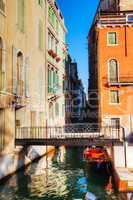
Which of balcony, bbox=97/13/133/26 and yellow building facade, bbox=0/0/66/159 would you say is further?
balcony, bbox=97/13/133/26

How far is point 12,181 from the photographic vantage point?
57.4 ft

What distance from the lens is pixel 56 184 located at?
1733 centimetres

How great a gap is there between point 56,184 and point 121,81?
686 inches

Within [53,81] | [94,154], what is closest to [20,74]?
[94,154]

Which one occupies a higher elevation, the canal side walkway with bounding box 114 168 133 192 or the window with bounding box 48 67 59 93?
the window with bounding box 48 67 59 93

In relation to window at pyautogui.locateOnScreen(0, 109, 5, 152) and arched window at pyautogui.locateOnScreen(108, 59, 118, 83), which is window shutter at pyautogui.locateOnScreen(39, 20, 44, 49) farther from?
window at pyautogui.locateOnScreen(0, 109, 5, 152)

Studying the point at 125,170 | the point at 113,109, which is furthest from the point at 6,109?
the point at 113,109

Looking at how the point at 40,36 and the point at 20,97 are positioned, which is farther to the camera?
the point at 40,36

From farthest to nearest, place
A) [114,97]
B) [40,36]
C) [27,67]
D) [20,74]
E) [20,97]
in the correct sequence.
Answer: [114,97] → [40,36] → [27,67] → [20,74] → [20,97]

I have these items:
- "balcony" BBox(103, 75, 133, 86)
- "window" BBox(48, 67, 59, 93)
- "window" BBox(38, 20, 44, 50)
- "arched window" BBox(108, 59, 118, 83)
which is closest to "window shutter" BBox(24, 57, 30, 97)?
"window" BBox(38, 20, 44, 50)

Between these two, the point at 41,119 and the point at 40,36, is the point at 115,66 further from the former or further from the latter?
the point at 41,119

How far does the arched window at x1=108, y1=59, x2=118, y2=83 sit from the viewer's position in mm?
33188

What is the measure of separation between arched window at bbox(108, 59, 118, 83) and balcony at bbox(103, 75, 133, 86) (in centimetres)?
14

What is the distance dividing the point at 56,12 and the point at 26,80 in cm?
1507
